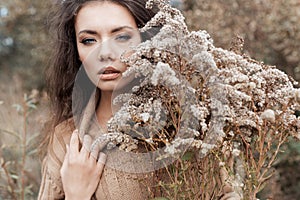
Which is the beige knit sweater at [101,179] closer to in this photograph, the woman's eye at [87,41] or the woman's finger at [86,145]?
the woman's finger at [86,145]

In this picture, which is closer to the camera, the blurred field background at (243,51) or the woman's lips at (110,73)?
the woman's lips at (110,73)

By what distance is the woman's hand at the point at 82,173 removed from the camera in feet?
5.45

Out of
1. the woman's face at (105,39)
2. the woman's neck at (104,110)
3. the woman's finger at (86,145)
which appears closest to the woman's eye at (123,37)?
the woman's face at (105,39)

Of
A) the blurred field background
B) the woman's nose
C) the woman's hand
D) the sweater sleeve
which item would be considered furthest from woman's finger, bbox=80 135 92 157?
the blurred field background

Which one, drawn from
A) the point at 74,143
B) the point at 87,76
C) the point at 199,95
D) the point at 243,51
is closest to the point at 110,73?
the point at 87,76

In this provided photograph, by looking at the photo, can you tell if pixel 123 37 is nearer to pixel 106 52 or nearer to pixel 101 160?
pixel 106 52

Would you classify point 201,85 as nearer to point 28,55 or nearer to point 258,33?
point 258,33

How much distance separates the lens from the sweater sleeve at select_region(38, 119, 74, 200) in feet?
5.97

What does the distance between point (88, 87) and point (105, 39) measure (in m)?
0.24

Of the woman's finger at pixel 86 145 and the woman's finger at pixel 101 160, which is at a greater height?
the woman's finger at pixel 86 145

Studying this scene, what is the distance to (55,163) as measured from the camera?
1840mm

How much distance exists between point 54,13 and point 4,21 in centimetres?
436

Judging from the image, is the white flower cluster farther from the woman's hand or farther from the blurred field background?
the blurred field background

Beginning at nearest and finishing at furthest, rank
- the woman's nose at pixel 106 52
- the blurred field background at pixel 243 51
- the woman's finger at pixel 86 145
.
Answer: the woman's nose at pixel 106 52 < the woman's finger at pixel 86 145 < the blurred field background at pixel 243 51
